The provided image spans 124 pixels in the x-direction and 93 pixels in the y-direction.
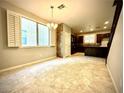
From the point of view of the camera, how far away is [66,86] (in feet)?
6.00

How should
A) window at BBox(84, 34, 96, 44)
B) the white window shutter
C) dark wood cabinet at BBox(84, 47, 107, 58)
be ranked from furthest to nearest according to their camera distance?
window at BBox(84, 34, 96, 44) → dark wood cabinet at BBox(84, 47, 107, 58) → the white window shutter

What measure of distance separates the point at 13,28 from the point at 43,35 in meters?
2.04

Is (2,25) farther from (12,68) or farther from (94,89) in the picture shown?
(94,89)

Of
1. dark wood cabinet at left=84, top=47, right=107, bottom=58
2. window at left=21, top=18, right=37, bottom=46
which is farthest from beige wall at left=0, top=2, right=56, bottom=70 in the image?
dark wood cabinet at left=84, top=47, right=107, bottom=58

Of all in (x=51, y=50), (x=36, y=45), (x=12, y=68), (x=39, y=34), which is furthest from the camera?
(x=51, y=50)

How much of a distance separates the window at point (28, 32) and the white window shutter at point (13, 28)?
34 cm

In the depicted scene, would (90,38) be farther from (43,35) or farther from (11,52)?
(11,52)

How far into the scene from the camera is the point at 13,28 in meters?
3.03

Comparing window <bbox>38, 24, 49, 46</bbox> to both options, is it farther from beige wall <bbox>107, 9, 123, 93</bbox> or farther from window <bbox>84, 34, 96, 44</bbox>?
window <bbox>84, 34, 96, 44</bbox>

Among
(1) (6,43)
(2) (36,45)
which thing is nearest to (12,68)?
(1) (6,43)

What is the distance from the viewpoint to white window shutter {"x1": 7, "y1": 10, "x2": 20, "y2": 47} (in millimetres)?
2904

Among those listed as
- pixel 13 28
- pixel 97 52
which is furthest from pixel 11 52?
pixel 97 52

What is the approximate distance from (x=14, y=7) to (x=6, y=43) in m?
1.54

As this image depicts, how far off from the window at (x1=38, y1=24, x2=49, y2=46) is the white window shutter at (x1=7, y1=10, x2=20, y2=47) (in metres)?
1.45
